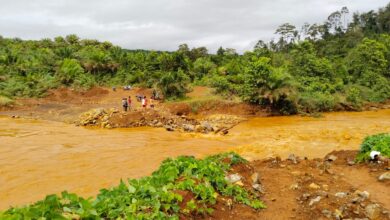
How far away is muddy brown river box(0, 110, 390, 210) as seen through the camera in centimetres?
986

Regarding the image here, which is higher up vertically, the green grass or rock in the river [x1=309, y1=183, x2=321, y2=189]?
rock in the river [x1=309, y1=183, x2=321, y2=189]

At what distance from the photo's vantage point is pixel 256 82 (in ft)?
77.0

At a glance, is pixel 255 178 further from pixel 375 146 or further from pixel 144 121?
pixel 144 121

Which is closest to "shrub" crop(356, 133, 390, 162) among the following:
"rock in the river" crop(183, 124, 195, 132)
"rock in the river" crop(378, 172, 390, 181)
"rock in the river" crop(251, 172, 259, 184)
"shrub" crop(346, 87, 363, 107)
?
"rock in the river" crop(378, 172, 390, 181)

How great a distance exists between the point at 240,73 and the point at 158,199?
29.1 metres

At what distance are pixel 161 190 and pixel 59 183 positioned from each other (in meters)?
5.78

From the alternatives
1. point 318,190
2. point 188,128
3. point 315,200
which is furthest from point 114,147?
point 315,200

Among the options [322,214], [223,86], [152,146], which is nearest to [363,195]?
[322,214]

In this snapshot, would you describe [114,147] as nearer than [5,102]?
Yes

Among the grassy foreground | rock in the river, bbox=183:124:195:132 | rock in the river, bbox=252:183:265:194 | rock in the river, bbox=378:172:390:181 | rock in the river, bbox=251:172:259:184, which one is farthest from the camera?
rock in the river, bbox=183:124:195:132

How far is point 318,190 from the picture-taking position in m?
6.62

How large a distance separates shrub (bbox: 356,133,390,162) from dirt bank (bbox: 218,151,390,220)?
10.5 inches

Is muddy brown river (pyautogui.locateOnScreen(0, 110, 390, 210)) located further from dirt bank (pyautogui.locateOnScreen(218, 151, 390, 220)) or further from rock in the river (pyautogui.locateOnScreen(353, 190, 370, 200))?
rock in the river (pyautogui.locateOnScreen(353, 190, 370, 200))

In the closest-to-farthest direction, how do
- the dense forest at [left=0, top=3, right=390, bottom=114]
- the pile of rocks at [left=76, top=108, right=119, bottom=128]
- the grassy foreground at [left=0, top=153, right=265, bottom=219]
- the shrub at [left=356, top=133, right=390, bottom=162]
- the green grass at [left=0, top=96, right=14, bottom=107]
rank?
the grassy foreground at [left=0, top=153, right=265, bottom=219]
the shrub at [left=356, top=133, right=390, bottom=162]
the pile of rocks at [left=76, top=108, right=119, bottom=128]
the dense forest at [left=0, top=3, right=390, bottom=114]
the green grass at [left=0, top=96, right=14, bottom=107]
